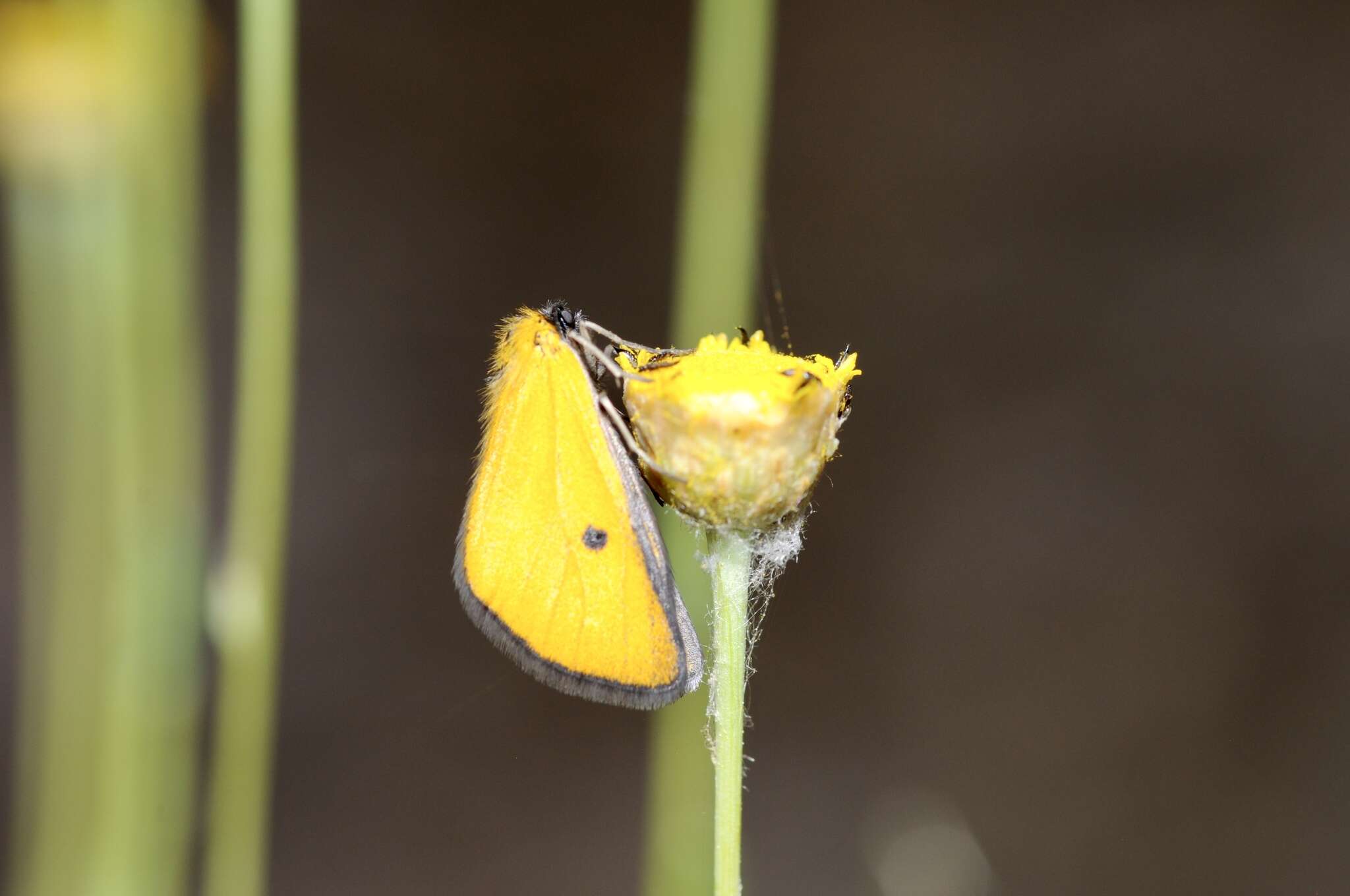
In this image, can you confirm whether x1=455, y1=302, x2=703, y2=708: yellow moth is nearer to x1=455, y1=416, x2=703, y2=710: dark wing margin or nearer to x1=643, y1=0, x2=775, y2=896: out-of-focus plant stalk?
x1=455, y1=416, x2=703, y2=710: dark wing margin

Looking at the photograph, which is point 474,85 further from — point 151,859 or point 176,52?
point 151,859

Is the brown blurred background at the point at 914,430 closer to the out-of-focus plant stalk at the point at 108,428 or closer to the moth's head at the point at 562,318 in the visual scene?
the out-of-focus plant stalk at the point at 108,428

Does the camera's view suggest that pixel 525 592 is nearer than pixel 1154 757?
Yes

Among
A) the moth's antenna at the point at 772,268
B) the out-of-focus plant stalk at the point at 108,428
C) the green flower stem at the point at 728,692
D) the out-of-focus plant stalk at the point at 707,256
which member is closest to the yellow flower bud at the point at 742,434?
the green flower stem at the point at 728,692

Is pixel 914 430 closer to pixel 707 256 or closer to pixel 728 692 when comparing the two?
pixel 707 256

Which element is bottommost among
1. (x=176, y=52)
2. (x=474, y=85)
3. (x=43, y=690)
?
(x=43, y=690)

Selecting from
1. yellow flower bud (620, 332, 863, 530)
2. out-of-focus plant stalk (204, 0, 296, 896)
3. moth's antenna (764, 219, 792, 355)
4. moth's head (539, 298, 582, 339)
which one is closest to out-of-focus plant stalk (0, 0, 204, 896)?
out-of-focus plant stalk (204, 0, 296, 896)

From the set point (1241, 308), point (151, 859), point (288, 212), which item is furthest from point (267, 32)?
point (1241, 308)
